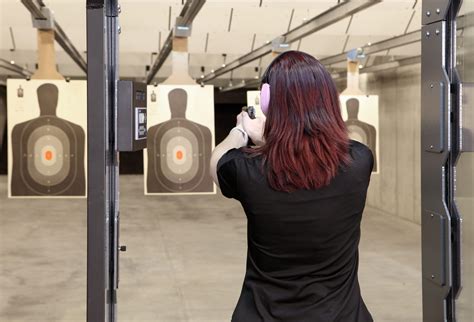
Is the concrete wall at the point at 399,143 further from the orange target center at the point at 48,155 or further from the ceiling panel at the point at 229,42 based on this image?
the orange target center at the point at 48,155

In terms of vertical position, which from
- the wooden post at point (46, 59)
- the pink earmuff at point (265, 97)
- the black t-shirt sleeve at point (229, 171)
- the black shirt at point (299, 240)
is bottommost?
the black shirt at point (299, 240)

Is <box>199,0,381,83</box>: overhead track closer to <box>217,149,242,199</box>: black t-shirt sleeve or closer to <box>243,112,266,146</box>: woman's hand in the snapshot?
<box>243,112,266,146</box>: woman's hand

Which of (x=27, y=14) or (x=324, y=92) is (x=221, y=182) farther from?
(x=27, y=14)

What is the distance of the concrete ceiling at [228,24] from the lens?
24.8 feet

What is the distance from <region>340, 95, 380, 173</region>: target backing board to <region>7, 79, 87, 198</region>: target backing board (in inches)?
163

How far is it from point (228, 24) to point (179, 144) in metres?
2.36

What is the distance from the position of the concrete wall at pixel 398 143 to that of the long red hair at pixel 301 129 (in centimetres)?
889

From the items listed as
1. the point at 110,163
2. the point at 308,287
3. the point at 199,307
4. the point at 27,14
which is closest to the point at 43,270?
the point at 199,307

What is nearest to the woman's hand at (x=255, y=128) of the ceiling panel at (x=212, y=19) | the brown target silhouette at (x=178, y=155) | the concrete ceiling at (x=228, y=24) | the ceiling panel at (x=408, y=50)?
the brown target silhouette at (x=178, y=155)

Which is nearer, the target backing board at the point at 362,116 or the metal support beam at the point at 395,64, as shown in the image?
the target backing board at the point at 362,116

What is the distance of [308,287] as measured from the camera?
1.74m

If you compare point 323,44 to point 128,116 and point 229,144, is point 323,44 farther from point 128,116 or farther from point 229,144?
point 229,144

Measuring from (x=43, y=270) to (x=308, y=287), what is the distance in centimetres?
591

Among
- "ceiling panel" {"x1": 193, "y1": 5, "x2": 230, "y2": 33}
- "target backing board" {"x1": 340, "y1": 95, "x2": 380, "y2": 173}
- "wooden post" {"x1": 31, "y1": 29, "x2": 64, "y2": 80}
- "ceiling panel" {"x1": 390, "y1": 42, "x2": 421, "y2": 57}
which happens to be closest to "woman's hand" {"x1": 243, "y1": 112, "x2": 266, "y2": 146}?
"wooden post" {"x1": 31, "y1": 29, "x2": 64, "y2": 80}
